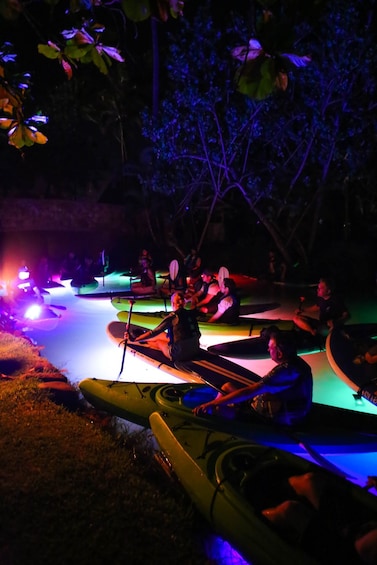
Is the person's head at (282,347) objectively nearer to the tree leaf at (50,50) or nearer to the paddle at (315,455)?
the paddle at (315,455)

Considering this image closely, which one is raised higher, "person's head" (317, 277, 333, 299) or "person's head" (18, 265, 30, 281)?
"person's head" (317, 277, 333, 299)

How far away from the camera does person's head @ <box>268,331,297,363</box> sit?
369 centimetres

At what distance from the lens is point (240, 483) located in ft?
9.90

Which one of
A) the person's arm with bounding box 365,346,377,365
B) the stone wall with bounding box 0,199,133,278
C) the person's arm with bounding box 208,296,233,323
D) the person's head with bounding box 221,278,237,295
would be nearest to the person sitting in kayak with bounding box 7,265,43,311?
the person's arm with bounding box 208,296,233,323


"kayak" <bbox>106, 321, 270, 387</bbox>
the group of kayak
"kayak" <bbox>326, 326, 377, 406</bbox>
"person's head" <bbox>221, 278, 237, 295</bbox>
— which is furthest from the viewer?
"person's head" <bbox>221, 278, 237, 295</bbox>

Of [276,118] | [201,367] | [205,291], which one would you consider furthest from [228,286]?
[276,118]

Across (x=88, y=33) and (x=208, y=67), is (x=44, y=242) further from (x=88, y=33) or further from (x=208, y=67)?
(x=88, y=33)

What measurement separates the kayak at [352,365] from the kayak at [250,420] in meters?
1.08

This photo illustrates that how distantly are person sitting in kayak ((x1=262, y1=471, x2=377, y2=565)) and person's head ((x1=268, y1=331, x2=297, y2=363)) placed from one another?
104 cm

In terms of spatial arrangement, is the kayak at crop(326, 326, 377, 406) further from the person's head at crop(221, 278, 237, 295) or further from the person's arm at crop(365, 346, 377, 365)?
→ the person's head at crop(221, 278, 237, 295)

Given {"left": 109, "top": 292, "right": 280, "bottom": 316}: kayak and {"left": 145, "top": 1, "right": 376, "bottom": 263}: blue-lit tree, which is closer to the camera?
{"left": 109, "top": 292, "right": 280, "bottom": 316}: kayak

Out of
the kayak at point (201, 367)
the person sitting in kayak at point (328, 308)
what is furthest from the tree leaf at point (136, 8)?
the person sitting in kayak at point (328, 308)

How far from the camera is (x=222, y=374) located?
5.61 m

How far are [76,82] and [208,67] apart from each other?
9630 mm
